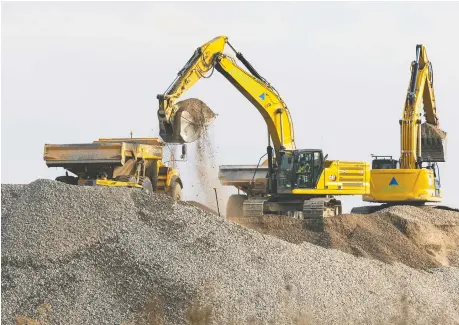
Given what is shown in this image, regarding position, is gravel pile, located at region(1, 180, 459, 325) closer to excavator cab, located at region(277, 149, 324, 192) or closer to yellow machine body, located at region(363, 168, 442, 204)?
excavator cab, located at region(277, 149, 324, 192)

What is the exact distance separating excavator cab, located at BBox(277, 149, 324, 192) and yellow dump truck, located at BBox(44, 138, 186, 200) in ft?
9.18

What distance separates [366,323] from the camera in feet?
49.6

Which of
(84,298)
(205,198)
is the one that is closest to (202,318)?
(84,298)

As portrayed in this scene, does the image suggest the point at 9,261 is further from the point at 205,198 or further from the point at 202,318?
the point at 205,198

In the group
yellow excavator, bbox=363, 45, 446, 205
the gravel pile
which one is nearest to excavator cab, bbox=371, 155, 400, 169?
yellow excavator, bbox=363, 45, 446, 205

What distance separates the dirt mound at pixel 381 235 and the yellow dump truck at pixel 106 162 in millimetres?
2872

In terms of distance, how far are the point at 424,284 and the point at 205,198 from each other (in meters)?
11.1

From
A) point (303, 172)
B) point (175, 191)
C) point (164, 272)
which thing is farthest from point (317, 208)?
point (164, 272)

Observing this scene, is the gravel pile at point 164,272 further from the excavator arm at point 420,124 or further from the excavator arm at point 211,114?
the excavator arm at point 420,124

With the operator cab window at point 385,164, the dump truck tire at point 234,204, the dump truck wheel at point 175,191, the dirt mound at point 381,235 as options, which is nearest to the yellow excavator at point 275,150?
the dirt mound at point 381,235

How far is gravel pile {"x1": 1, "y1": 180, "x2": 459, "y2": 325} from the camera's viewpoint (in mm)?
13859

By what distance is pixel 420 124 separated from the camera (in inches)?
1157

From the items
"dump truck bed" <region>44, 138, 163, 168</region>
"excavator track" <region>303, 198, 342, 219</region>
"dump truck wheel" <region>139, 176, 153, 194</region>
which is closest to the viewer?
"excavator track" <region>303, 198, 342, 219</region>

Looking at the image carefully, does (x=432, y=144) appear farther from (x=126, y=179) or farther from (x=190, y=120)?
(x=126, y=179)
